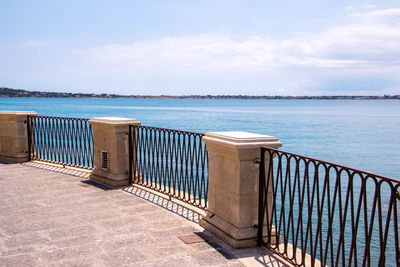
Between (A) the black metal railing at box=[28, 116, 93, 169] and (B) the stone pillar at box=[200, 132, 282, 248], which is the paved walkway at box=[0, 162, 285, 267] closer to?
(B) the stone pillar at box=[200, 132, 282, 248]

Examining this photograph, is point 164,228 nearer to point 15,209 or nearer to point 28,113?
point 15,209

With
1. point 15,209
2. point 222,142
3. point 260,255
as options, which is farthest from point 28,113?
point 260,255

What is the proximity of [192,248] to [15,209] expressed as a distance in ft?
11.6

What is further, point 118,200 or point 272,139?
point 118,200

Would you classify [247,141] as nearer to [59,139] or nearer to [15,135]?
[15,135]

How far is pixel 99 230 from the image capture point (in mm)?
5520

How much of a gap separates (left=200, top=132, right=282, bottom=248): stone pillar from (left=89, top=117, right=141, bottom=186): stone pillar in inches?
131

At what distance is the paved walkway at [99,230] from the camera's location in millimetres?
4582

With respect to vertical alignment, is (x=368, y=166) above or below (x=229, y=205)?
below

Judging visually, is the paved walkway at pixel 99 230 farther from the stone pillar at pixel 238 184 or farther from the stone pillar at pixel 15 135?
the stone pillar at pixel 15 135

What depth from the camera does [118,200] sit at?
707 cm

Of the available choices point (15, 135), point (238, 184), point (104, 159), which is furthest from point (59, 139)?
point (238, 184)

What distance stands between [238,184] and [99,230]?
7.44 feet

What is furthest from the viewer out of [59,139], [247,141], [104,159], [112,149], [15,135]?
[59,139]
